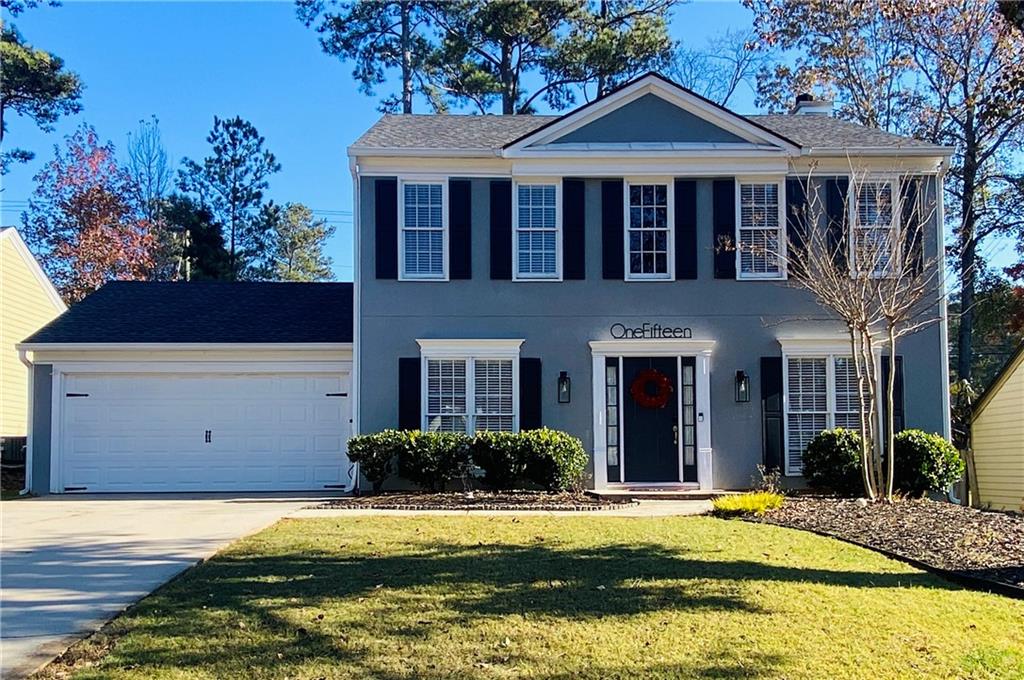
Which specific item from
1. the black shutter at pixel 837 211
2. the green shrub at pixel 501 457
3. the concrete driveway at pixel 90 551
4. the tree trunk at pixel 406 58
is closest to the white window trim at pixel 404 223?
the green shrub at pixel 501 457

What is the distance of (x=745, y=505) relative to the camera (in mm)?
11359

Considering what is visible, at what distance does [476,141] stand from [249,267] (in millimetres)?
23178

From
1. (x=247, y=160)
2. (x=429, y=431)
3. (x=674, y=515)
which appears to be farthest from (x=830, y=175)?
(x=247, y=160)

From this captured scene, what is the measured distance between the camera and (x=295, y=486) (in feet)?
51.6

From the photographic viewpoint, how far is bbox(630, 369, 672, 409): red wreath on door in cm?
1482

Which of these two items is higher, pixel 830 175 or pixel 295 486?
pixel 830 175

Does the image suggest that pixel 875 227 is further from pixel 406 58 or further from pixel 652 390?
pixel 406 58

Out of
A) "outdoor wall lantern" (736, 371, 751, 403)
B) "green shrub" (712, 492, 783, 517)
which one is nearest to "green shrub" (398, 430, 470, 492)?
"green shrub" (712, 492, 783, 517)

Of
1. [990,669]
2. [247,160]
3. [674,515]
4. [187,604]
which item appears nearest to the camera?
[990,669]

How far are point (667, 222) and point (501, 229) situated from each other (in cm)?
284

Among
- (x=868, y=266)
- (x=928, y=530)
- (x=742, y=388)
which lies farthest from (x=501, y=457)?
(x=928, y=530)

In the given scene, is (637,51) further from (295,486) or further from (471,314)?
(295,486)

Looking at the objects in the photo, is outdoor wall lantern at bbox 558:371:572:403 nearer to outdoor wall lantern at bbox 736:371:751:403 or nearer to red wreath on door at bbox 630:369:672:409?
red wreath on door at bbox 630:369:672:409

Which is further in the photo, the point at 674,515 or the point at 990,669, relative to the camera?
the point at 674,515
